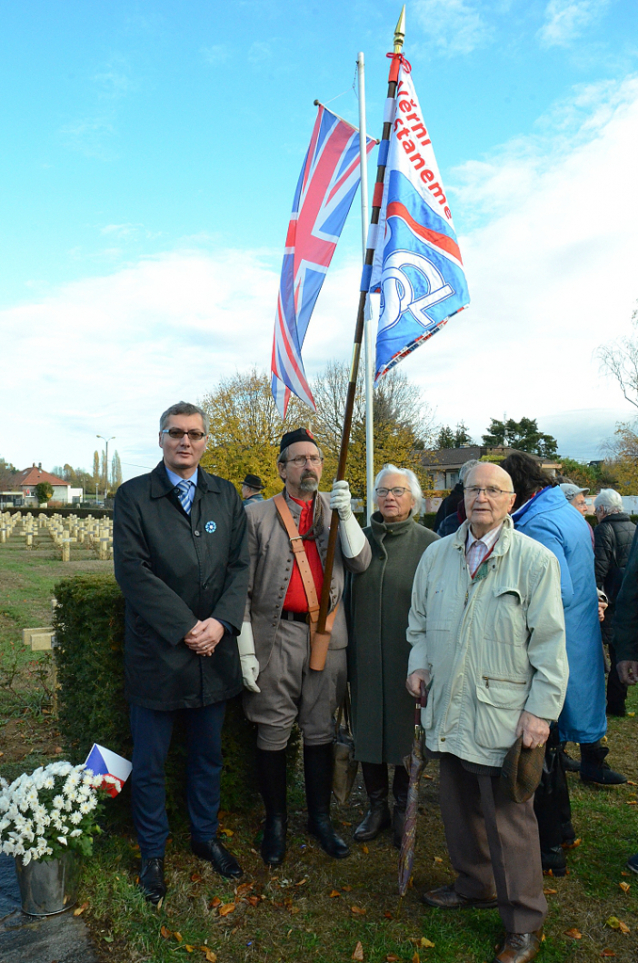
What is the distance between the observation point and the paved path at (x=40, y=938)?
8.91 ft

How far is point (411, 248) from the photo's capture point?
4.16 m

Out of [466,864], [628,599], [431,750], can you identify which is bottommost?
[466,864]

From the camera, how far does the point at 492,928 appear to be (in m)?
3.05

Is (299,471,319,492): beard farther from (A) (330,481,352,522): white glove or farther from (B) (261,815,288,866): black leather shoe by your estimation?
(B) (261,815,288,866): black leather shoe

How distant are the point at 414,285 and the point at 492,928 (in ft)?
11.0

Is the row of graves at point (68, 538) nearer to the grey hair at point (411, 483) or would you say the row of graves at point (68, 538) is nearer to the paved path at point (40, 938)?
the grey hair at point (411, 483)

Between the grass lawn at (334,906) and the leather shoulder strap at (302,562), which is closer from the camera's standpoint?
the grass lawn at (334,906)

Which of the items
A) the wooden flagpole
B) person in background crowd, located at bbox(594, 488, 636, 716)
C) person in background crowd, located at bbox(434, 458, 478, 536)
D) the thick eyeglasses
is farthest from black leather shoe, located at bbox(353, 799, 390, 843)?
person in background crowd, located at bbox(594, 488, 636, 716)

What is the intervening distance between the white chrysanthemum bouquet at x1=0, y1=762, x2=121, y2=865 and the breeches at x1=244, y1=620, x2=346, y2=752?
2.92 feet

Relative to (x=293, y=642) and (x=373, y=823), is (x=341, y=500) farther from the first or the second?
(x=373, y=823)

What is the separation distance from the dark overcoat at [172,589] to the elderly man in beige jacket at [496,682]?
1.00 m

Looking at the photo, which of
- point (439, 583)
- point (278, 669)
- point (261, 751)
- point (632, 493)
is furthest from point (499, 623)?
point (632, 493)

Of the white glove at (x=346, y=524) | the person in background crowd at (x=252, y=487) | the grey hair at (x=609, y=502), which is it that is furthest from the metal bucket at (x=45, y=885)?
the person in background crowd at (x=252, y=487)

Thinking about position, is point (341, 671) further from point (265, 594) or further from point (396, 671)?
point (265, 594)
